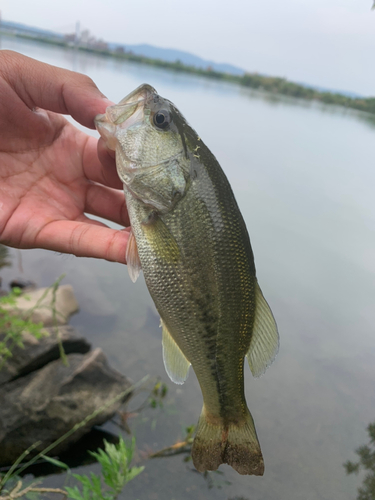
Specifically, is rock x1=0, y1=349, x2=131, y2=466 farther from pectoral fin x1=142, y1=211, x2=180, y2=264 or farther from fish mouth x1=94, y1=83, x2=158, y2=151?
fish mouth x1=94, y1=83, x2=158, y2=151

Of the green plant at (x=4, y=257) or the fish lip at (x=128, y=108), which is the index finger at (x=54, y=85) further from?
the green plant at (x=4, y=257)

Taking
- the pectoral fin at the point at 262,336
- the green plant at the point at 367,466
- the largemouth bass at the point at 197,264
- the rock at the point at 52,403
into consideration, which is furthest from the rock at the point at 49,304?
the green plant at the point at 367,466

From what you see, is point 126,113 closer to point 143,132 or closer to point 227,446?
point 143,132

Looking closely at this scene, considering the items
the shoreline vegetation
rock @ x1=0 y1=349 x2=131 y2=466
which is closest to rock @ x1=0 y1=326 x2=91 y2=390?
rock @ x1=0 y1=349 x2=131 y2=466

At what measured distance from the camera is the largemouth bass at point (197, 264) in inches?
76.0

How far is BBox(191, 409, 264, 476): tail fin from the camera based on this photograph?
78.9 inches

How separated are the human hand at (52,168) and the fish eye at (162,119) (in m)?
0.49

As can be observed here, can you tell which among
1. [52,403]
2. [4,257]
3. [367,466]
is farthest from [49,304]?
[367,466]

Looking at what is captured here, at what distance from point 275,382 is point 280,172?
30.2 ft

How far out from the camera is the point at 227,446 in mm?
2055

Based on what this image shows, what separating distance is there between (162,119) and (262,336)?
1.50 m

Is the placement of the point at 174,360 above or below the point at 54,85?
below

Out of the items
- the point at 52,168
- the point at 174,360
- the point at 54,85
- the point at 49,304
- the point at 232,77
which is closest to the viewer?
the point at 174,360

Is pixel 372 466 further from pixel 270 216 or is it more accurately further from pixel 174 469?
pixel 270 216
